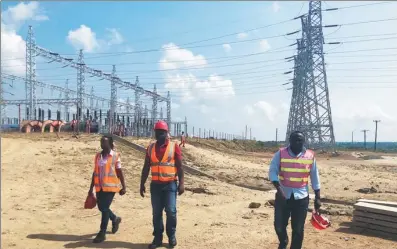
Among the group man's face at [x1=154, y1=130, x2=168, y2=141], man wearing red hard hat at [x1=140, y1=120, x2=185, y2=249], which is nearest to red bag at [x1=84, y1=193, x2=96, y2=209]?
man wearing red hard hat at [x1=140, y1=120, x2=185, y2=249]

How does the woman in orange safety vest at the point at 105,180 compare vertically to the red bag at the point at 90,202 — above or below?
above

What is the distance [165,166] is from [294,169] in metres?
1.88

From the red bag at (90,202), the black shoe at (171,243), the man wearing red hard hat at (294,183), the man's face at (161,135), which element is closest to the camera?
the man wearing red hard hat at (294,183)

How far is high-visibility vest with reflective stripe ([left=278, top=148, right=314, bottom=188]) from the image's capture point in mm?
5594

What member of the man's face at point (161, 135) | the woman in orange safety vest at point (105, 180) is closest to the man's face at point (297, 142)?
the man's face at point (161, 135)

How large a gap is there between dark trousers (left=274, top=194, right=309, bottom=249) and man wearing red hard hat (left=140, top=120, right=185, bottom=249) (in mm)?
1505

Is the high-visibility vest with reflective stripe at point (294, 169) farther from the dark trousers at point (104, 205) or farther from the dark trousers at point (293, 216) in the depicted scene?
the dark trousers at point (104, 205)

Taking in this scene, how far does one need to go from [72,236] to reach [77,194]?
139 inches

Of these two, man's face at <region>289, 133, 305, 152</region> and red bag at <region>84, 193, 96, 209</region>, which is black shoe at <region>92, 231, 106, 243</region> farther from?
man's face at <region>289, 133, 305, 152</region>

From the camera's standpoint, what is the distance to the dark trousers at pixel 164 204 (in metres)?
6.25

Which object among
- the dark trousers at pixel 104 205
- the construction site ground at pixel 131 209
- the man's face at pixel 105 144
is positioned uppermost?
the man's face at pixel 105 144

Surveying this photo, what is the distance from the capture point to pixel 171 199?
20.5 ft

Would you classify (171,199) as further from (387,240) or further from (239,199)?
(239,199)

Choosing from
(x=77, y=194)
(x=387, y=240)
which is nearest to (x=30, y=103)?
(x=77, y=194)
